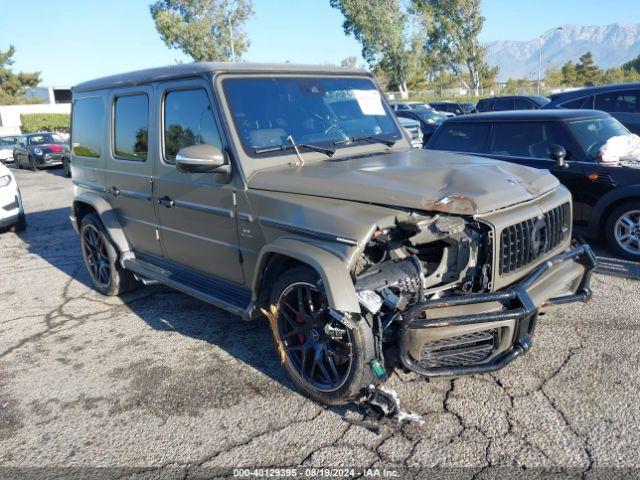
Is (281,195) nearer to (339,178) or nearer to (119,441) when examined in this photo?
(339,178)

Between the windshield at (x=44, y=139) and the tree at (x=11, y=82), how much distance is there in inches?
1449

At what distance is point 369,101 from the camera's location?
4.53 metres

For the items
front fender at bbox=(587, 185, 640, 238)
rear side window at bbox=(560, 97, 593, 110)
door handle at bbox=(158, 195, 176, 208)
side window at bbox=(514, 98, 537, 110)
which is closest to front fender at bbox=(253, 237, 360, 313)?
door handle at bbox=(158, 195, 176, 208)

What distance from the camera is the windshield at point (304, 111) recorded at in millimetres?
3764

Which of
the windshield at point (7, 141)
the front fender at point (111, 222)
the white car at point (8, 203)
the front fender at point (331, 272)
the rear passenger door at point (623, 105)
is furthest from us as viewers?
the windshield at point (7, 141)

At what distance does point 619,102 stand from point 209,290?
832 cm

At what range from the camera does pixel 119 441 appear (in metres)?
3.14

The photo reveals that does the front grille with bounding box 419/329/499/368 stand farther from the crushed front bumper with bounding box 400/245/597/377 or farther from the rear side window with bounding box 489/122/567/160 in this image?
the rear side window with bounding box 489/122/567/160

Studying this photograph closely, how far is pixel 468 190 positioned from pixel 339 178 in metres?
0.78

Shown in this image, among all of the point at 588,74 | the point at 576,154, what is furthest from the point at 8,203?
the point at 588,74

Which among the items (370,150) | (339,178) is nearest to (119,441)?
(339,178)

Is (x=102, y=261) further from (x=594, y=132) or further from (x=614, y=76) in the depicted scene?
(x=614, y=76)

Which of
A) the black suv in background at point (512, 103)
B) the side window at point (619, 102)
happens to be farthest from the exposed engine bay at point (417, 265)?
the black suv in background at point (512, 103)

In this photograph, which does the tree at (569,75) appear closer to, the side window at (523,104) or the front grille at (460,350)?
the side window at (523,104)
